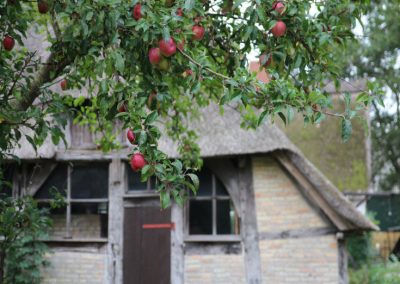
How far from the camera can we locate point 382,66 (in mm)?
21875

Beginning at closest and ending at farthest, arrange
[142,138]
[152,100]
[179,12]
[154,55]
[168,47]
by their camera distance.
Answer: [142,138] → [168,47] → [154,55] → [179,12] → [152,100]

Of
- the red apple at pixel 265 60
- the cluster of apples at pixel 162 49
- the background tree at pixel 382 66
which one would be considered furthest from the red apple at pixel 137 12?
the background tree at pixel 382 66

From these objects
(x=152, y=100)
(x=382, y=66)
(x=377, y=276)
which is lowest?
(x=377, y=276)

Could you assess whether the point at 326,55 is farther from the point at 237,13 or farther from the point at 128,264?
the point at 128,264

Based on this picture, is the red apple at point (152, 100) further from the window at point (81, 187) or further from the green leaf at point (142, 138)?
the window at point (81, 187)

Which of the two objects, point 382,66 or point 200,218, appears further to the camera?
point 382,66

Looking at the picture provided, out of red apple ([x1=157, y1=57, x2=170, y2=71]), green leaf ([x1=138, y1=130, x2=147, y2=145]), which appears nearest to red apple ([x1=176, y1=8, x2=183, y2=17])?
red apple ([x1=157, y1=57, x2=170, y2=71])

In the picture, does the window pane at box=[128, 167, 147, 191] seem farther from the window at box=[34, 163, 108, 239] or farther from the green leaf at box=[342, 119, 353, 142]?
the green leaf at box=[342, 119, 353, 142]

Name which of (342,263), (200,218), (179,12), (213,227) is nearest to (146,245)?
(200,218)

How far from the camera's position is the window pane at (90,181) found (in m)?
8.69

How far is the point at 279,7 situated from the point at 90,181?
5.99 m

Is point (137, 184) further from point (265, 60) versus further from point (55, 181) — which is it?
point (265, 60)

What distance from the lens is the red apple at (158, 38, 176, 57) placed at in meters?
2.82

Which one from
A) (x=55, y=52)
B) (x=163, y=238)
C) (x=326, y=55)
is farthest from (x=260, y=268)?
(x=55, y=52)
